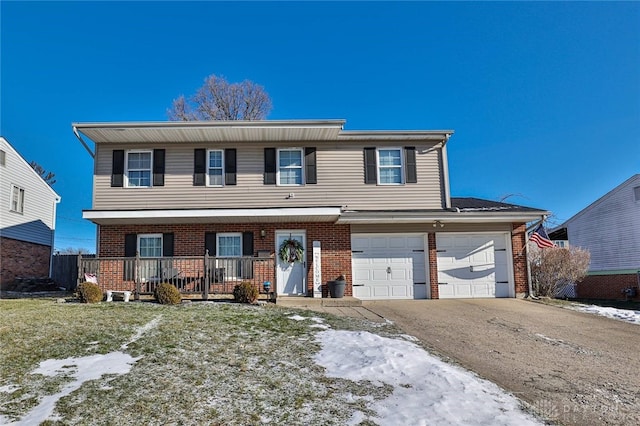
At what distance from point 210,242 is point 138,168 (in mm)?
3379

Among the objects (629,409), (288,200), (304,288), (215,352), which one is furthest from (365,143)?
(629,409)

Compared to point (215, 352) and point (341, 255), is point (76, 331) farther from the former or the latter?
point (341, 255)

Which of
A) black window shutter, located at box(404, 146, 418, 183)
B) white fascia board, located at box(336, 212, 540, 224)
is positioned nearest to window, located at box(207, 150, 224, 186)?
white fascia board, located at box(336, 212, 540, 224)

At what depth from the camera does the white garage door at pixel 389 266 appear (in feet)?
44.6

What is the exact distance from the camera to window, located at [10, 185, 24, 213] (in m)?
19.2

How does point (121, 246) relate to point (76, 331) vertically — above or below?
above

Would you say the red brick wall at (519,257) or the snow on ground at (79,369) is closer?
the snow on ground at (79,369)

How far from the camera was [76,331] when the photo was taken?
7426 millimetres

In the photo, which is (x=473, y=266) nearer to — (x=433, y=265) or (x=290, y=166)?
(x=433, y=265)

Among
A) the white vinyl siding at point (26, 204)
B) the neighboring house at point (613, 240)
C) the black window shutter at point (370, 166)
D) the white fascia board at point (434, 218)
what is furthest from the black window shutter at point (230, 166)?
the neighboring house at point (613, 240)

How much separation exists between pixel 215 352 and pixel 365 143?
31.5 ft

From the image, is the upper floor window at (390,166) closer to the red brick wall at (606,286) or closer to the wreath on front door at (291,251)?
the wreath on front door at (291,251)

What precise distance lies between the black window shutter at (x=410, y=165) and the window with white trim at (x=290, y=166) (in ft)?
11.2

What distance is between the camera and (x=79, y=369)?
18.4ft
